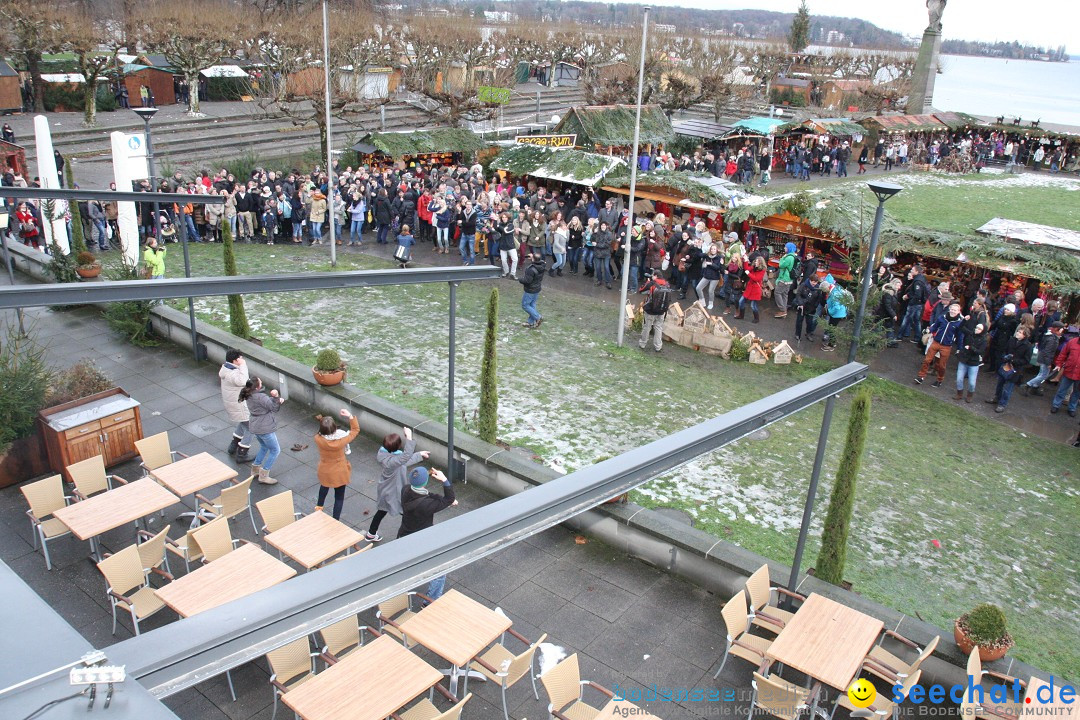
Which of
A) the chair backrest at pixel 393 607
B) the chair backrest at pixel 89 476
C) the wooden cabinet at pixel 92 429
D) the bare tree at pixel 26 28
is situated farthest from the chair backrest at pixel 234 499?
the bare tree at pixel 26 28

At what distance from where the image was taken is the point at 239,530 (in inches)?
336

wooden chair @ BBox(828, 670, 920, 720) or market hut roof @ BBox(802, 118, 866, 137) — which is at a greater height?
market hut roof @ BBox(802, 118, 866, 137)

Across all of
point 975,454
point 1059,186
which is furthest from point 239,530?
point 1059,186

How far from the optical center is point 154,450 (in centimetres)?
891

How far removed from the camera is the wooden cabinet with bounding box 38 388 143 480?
9078mm

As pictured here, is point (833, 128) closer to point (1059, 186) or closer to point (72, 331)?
point (1059, 186)

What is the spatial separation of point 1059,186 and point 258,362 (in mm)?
33586

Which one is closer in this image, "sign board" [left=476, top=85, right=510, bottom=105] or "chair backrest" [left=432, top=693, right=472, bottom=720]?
"chair backrest" [left=432, top=693, right=472, bottom=720]

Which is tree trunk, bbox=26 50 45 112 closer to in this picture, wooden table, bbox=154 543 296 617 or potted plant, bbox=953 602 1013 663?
wooden table, bbox=154 543 296 617

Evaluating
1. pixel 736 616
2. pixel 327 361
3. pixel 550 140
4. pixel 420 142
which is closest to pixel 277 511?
pixel 327 361

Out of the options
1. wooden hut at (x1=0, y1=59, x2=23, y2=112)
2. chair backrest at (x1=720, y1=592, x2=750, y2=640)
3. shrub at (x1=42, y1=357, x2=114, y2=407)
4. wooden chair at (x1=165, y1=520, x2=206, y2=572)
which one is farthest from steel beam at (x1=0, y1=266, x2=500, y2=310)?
wooden hut at (x1=0, y1=59, x2=23, y2=112)

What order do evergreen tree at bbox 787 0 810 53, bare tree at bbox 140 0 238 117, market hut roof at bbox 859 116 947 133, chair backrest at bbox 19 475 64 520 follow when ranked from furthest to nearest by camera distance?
evergreen tree at bbox 787 0 810 53
market hut roof at bbox 859 116 947 133
bare tree at bbox 140 0 238 117
chair backrest at bbox 19 475 64 520

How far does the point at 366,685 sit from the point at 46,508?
14.3 ft

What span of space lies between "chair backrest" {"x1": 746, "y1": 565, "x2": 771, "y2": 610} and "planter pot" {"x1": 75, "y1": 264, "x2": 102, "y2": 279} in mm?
12927
